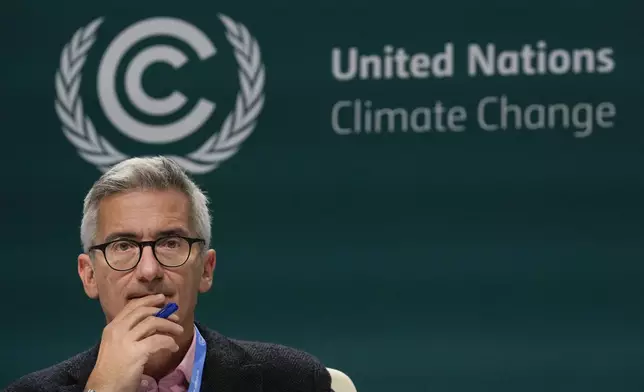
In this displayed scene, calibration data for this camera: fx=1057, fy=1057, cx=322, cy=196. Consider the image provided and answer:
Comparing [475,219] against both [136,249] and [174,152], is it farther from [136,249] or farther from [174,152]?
[136,249]

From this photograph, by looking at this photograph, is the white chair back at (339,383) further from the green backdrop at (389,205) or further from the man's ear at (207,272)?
the green backdrop at (389,205)

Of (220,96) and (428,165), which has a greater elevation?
(220,96)

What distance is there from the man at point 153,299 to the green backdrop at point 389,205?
1232 millimetres

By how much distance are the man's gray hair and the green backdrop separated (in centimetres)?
136

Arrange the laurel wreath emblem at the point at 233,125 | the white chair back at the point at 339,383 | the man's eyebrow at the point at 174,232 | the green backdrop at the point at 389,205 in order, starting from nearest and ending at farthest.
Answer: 1. the man's eyebrow at the point at 174,232
2. the white chair back at the point at 339,383
3. the green backdrop at the point at 389,205
4. the laurel wreath emblem at the point at 233,125

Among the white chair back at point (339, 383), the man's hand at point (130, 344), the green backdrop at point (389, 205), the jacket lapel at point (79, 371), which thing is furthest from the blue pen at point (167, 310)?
the green backdrop at point (389, 205)

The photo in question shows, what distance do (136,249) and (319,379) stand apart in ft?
1.56

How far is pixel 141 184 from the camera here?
2.03m

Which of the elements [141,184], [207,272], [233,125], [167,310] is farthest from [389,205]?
[167,310]

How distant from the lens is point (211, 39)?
3451mm

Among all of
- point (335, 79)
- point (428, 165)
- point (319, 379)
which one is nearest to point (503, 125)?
point (428, 165)

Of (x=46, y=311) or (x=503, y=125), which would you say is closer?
(x=503, y=125)

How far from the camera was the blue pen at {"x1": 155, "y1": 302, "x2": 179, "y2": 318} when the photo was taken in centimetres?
191

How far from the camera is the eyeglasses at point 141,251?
1.97m
